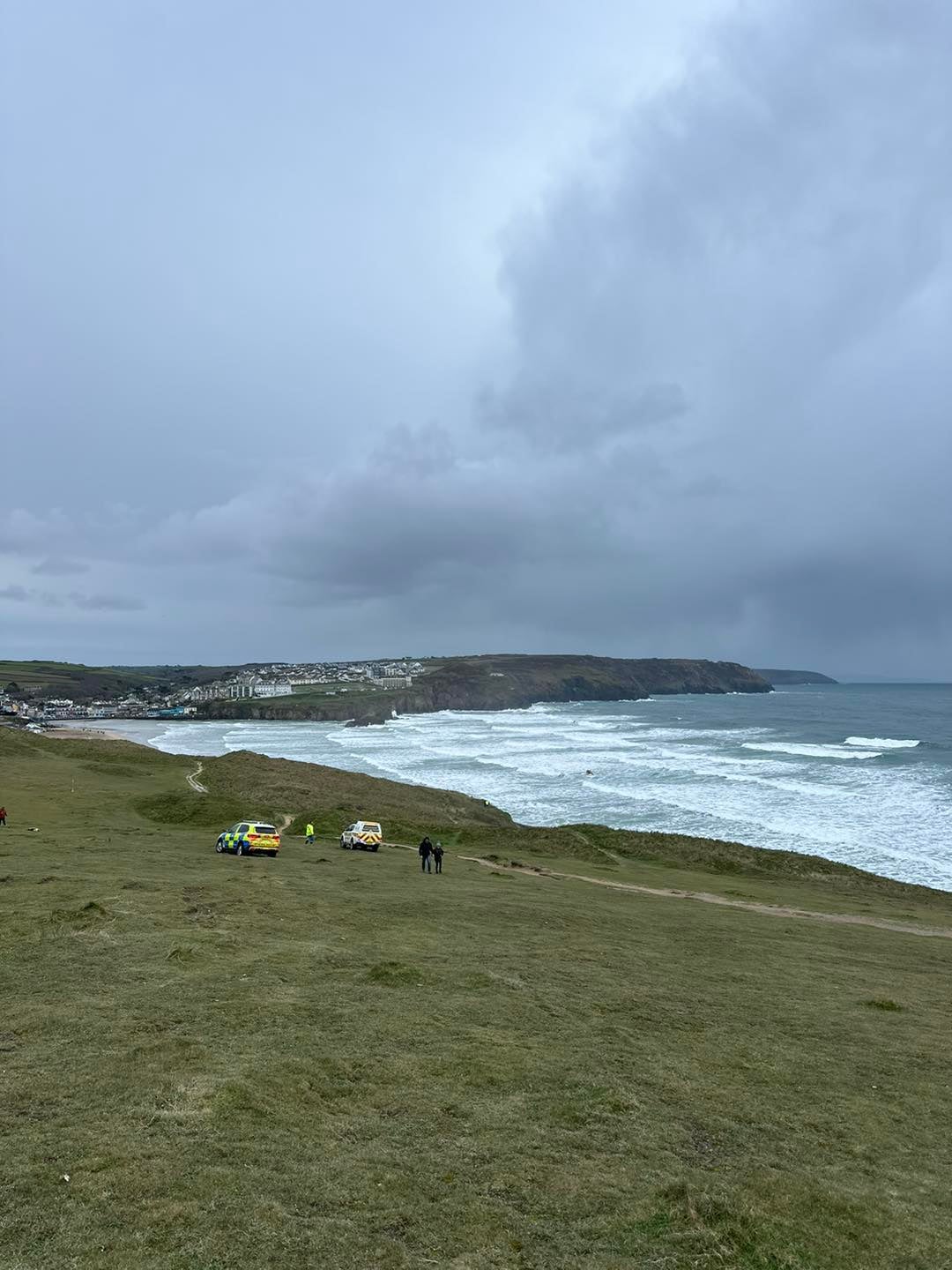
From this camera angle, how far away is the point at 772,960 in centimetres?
2122

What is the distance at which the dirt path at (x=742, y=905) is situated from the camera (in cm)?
3155

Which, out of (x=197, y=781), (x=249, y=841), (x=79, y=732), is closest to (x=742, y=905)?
(x=249, y=841)

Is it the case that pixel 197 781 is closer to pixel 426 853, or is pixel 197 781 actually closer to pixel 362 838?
pixel 362 838

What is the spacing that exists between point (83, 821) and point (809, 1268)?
40.0 metres

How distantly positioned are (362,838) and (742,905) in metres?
18.8

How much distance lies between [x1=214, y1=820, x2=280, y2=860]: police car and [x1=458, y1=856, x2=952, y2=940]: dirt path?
1070cm

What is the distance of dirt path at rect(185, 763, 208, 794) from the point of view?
53.9 m

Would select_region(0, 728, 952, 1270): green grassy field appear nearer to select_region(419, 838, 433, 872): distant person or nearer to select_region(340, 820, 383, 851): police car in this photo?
select_region(419, 838, 433, 872): distant person

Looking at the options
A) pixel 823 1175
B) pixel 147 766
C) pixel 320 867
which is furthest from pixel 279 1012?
pixel 147 766

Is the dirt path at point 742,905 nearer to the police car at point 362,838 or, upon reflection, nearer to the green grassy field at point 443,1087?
the police car at point 362,838

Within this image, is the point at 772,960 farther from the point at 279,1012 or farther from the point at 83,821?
the point at 83,821

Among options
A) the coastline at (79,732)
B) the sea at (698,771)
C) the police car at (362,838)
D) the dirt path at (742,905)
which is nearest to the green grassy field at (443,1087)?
the dirt path at (742,905)

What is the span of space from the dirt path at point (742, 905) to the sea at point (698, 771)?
14899 mm

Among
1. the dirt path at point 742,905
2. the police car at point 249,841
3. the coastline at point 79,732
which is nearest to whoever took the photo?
the dirt path at point 742,905
